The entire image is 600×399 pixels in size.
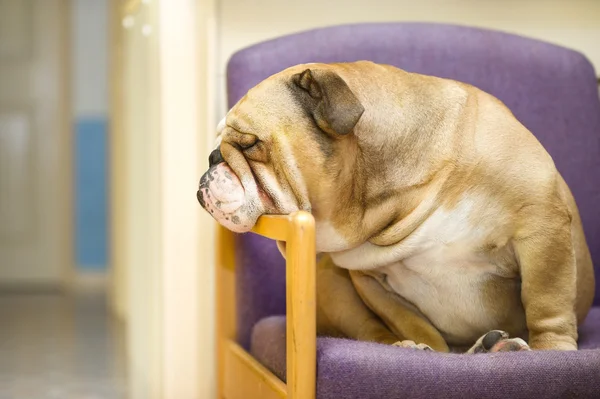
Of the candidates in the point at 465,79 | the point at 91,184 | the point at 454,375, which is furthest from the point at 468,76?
the point at 91,184

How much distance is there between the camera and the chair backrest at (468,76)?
1854 mm

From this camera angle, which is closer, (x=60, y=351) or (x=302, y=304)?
(x=302, y=304)

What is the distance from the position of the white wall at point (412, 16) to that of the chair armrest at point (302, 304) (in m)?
0.93

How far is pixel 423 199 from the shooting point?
1369 millimetres

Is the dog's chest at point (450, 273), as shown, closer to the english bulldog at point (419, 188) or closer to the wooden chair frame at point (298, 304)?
the english bulldog at point (419, 188)

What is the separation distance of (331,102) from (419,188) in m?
0.24

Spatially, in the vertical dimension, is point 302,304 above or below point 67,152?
above

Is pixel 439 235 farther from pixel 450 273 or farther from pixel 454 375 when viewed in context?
pixel 454 375

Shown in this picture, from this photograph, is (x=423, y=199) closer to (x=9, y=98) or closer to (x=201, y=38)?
(x=201, y=38)

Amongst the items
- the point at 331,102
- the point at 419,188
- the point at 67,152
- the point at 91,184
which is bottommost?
the point at 91,184

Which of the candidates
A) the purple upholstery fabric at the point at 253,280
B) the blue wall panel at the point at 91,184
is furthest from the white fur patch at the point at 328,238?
the blue wall panel at the point at 91,184

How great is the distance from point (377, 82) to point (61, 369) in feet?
5.79

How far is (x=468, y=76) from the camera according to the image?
1.92 meters

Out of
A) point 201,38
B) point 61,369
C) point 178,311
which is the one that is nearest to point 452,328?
point 178,311
